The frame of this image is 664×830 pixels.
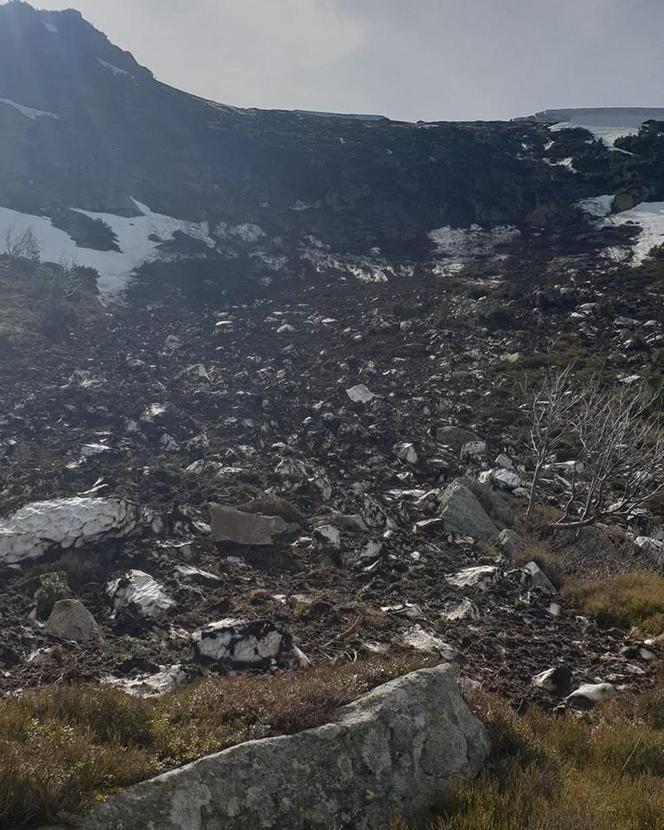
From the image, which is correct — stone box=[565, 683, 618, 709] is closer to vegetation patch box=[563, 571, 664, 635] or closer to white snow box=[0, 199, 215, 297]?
vegetation patch box=[563, 571, 664, 635]

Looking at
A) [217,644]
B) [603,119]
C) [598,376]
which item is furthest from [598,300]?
[603,119]

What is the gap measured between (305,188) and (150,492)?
3505 centimetres

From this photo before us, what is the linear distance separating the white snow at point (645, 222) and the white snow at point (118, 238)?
71.9ft

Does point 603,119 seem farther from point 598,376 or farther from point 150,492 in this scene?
point 150,492

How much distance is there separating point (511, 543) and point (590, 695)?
387cm

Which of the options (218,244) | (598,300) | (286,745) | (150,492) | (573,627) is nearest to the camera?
(286,745)

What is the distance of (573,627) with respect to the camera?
23.7 ft

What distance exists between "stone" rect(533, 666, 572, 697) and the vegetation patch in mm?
1916

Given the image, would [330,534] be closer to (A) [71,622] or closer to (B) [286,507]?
(B) [286,507]

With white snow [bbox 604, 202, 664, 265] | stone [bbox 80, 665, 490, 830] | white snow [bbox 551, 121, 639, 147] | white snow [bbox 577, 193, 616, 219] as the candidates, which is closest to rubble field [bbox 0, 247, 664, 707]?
stone [bbox 80, 665, 490, 830]

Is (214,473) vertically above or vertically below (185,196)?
below

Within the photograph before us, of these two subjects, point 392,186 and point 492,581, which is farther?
point 392,186

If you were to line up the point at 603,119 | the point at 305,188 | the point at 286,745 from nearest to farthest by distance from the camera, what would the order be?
the point at 286,745 → the point at 305,188 → the point at 603,119

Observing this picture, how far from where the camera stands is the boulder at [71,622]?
596 cm
